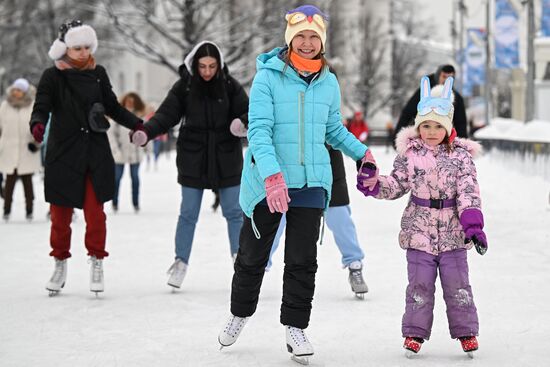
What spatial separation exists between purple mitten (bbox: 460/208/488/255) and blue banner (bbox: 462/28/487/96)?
112 ft

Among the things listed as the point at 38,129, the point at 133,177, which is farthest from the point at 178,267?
the point at 133,177

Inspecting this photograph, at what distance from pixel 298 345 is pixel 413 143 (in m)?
1.07

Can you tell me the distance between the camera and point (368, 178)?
5191 mm

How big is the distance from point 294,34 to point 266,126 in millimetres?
439

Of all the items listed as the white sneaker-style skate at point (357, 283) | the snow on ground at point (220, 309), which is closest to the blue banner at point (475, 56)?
the snow on ground at point (220, 309)

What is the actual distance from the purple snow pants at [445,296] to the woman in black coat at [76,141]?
8.33 feet

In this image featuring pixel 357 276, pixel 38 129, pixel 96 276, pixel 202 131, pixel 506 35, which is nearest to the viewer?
pixel 38 129

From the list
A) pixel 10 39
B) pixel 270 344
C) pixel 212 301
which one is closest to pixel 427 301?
pixel 270 344

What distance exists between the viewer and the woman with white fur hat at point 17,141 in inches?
527

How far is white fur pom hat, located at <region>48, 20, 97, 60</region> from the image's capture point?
7.09m

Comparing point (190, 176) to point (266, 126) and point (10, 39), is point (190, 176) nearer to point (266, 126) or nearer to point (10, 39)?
point (266, 126)

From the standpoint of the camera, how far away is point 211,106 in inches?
288

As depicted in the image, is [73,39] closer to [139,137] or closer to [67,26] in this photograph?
[67,26]

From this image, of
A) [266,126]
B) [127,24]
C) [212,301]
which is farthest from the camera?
[127,24]
